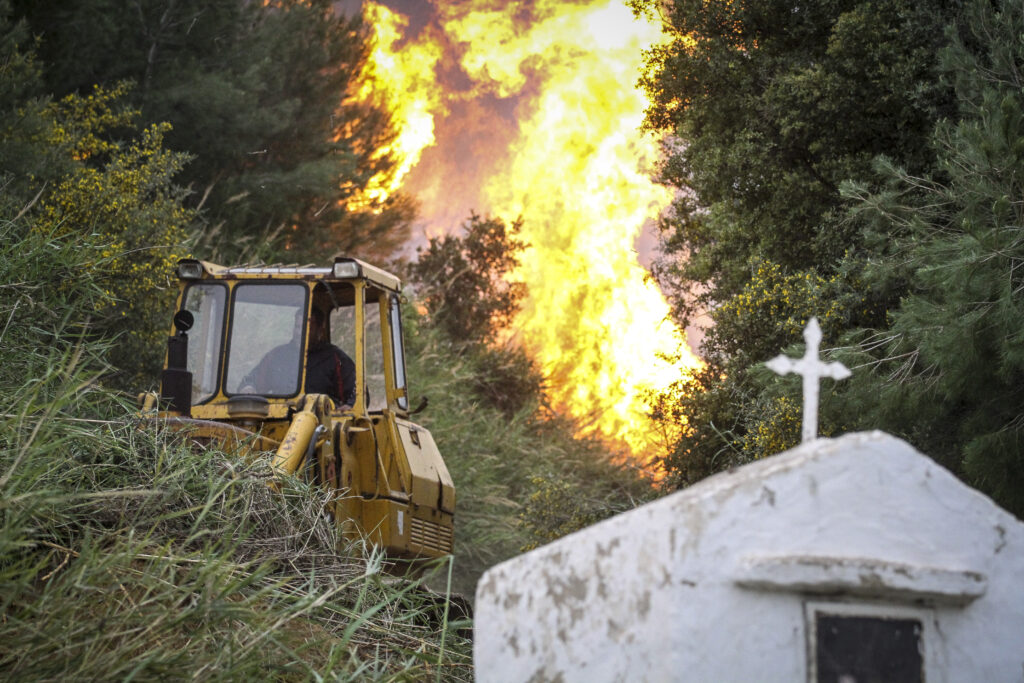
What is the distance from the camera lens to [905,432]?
9516 mm

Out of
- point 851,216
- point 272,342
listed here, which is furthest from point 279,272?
point 851,216

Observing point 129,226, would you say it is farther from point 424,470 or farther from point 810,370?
point 810,370

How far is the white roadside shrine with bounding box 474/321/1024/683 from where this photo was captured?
2.73 meters

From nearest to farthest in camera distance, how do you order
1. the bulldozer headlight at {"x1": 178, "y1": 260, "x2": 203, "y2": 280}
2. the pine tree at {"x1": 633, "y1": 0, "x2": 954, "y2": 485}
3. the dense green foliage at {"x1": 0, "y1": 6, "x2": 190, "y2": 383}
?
the bulldozer headlight at {"x1": 178, "y1": 260, "x2": 203, "y2": 280}, the dense green foliage at {"x1": 0, "y1": 6, "x2": 190, "y2": 383}, the pine tree at {"x1": 633, "y1": 0, "x2": 954, "y2": 485}

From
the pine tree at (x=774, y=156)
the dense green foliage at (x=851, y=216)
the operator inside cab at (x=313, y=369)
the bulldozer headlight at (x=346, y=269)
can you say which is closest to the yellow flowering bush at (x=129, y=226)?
the operator inside cab at (x=313, y=369)

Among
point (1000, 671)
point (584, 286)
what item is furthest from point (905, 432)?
point (584, 286)

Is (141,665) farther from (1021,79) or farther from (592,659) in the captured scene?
(1021,79)

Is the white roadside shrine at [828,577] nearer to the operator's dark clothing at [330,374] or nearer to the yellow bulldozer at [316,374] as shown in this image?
the yellow bulldozer at [316,374]

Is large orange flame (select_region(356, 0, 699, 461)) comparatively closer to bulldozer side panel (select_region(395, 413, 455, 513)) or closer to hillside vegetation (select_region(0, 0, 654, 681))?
hillside vegetation (select_region(0, 0, 654, 681))

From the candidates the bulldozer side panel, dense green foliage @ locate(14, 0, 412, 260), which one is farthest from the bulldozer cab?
dense green foliage @ locate(14, 0, 412, 260)

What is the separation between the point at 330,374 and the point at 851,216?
5.16m

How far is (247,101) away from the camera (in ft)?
60.2

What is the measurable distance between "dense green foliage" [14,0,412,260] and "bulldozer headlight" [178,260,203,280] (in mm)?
4322

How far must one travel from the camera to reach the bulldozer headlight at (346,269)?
868 cm
